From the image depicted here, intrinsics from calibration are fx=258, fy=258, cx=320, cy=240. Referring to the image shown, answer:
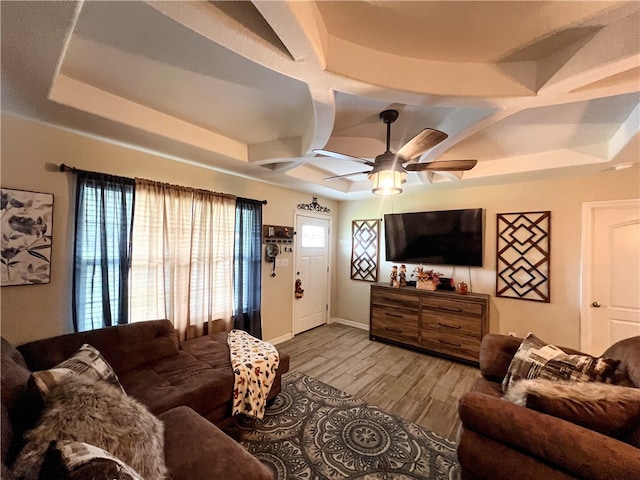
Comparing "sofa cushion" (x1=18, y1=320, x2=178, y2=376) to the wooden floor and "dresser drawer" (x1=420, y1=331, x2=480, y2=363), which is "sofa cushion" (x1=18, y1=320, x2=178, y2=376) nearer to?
the wooden floor

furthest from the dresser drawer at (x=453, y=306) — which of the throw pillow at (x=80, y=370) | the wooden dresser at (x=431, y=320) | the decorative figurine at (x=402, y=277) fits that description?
the throw pillow at (x=80, y=370)

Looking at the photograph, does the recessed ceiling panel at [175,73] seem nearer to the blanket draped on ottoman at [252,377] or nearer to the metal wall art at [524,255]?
the blanket draped on ottoman at [252,377]

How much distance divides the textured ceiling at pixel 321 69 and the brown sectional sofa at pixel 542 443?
1677mm

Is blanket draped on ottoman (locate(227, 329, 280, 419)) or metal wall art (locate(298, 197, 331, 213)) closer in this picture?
blanket draped on ottoman (locate(227, 329, 280, 419))

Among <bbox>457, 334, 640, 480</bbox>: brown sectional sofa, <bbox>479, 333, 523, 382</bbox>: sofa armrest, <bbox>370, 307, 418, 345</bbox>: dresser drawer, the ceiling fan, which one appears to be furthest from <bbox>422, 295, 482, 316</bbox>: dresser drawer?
the ceiling fan

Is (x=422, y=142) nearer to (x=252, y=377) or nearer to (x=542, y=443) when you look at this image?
(x=542, y=443)

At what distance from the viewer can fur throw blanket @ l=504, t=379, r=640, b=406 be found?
1.23 metres

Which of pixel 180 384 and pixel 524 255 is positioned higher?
pixel 524 255

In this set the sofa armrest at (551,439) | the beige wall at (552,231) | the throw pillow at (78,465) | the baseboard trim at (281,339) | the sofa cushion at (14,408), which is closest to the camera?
the throw pillow at (78,465)

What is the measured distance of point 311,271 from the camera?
457 cm

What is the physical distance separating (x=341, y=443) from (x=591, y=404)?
153 centimetres

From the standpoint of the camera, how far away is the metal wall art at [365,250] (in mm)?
4625

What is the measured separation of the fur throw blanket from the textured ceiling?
5.25 feet

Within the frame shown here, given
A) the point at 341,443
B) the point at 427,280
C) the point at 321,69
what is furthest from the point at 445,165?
the point at 341,443
